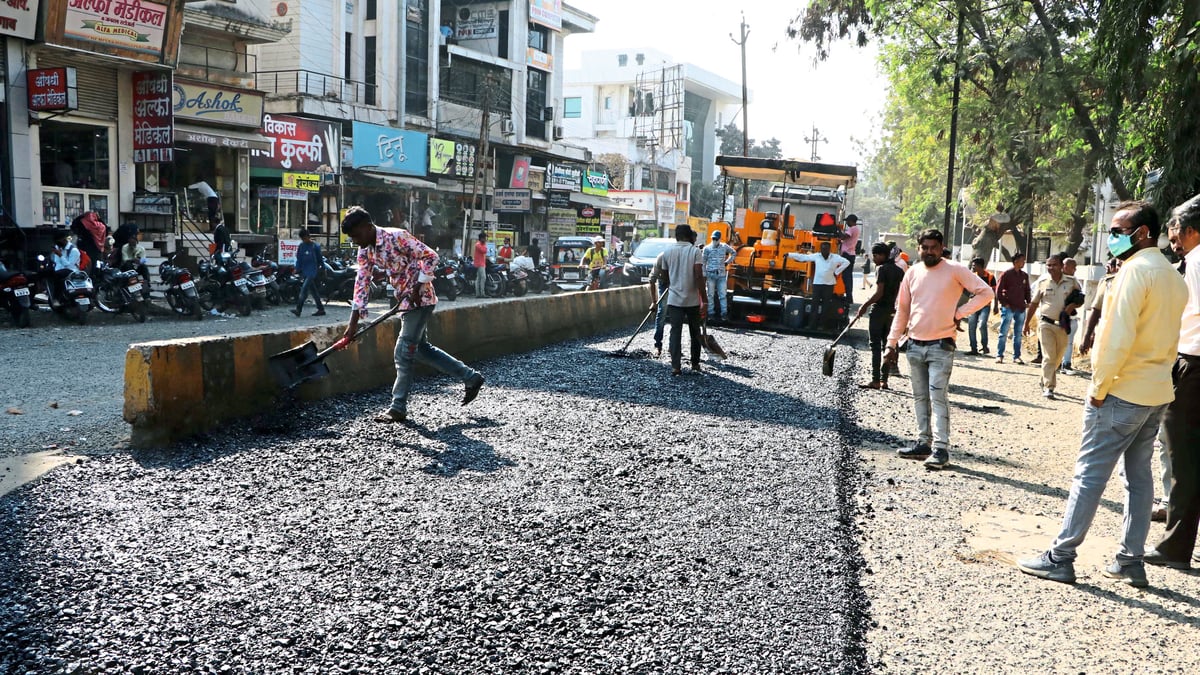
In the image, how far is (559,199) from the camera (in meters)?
45.6

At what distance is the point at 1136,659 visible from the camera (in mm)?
4066

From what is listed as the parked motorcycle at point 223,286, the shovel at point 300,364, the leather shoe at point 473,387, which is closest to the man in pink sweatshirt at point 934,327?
the leather shoe at point 473,387

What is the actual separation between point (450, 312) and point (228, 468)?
5.16m

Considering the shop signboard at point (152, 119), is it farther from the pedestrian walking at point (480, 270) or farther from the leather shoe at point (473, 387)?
the leather shoe at point (473, 387)

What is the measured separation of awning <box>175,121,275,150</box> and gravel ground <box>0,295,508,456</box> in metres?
8.07

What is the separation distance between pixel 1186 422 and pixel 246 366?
6.50 metres

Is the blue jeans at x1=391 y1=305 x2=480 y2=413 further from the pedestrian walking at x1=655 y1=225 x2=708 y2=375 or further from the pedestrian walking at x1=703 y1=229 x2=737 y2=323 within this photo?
the pedestrian walking at x1=703 y1=229 x2=737 y2=323

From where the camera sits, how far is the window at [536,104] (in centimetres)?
4559

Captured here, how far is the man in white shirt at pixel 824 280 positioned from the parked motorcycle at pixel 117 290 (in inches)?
454

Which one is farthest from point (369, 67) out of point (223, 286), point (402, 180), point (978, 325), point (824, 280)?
point (978, 325)

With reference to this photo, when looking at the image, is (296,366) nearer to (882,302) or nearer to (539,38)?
(882,302)

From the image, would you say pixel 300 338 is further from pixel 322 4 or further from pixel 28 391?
pixel 322 4

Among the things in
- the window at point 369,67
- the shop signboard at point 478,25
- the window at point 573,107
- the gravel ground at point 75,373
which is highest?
the window at point 573,107

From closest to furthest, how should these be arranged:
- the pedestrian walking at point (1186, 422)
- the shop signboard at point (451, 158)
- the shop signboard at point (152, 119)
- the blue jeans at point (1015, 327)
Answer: the pedestrian walking at point (1186, 422) < the blue jeans at point (1015, 327) < the shop signboard at point (152, 119) < the shop signboard at point (451, 158)
